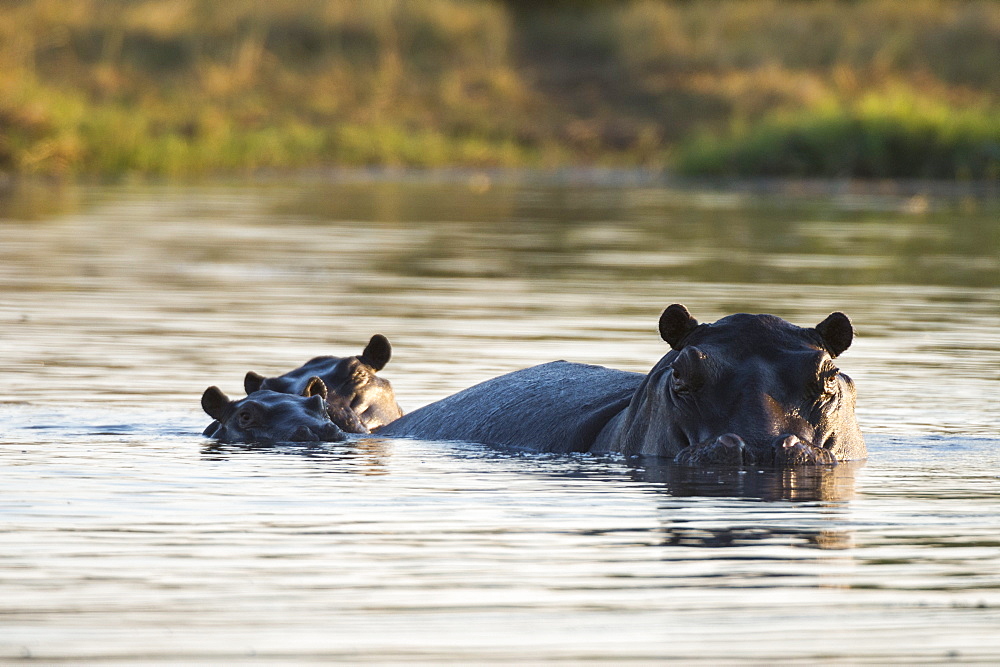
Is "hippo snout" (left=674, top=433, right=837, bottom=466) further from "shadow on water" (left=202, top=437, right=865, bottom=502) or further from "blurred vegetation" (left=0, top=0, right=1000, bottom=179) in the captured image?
"blurred vegetation" (left=0, top=0, right=1000, bottom=179)

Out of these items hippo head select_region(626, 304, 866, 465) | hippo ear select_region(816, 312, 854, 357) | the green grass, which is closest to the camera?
hippo head select_region(626, 304, 866, 465)

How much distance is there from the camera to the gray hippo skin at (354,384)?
30.2ft

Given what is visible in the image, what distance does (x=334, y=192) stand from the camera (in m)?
32.1

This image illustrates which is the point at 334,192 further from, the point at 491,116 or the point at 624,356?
the point at 624,356

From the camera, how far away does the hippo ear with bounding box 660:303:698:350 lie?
23.8 ft

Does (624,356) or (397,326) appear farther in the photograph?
(397,326)

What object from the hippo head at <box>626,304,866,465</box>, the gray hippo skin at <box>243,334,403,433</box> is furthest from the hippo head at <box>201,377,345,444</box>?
the hippo head at <box>626,304,866,465</box>

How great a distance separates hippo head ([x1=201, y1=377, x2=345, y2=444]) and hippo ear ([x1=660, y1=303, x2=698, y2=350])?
187cm

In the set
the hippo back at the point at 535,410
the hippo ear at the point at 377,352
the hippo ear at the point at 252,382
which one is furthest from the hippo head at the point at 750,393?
the hippo ear at the point at 252,382

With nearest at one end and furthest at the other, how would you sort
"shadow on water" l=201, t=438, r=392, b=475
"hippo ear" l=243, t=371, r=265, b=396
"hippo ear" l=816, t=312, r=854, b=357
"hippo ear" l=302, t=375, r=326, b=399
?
"hippo ear" l=816, t=312, r=854, b=357, "shadow on water" l=201, t=438, r=392, b=475, "hippo ear" l=302, t=375, r=326, b=399, "hippo ear" l=243, t=371, r=265, b=396

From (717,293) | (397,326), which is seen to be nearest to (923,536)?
(397,326)

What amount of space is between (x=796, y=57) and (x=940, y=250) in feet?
95.2

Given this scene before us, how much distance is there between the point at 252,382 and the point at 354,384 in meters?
0.55

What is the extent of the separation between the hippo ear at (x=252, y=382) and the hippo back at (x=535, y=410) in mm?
611
